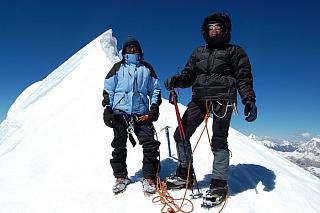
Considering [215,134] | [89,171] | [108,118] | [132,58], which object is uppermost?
[132,58]

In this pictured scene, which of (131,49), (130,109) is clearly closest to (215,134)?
(130,109)

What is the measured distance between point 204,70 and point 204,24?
0.87 meters

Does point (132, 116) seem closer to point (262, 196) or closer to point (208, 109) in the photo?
point (208, 109)

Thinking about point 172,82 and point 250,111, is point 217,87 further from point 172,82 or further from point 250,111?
point 172,82

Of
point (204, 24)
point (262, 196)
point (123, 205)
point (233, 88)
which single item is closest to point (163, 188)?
point (123, 205)

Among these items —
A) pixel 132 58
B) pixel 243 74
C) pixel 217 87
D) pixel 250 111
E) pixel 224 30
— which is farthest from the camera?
pixel 132 58

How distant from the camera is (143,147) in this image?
579 centimetres

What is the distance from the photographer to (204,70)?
548cm

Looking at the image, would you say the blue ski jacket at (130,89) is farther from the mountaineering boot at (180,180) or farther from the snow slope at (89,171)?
the snow slope at (89,171)

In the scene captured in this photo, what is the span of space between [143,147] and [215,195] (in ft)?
5.19

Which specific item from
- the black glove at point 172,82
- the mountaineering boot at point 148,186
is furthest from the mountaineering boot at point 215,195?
the black glove at point 172,82

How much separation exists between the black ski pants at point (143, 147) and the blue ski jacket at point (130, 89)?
286mm

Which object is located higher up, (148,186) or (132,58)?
(132,58)

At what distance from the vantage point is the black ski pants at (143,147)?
575 cm
